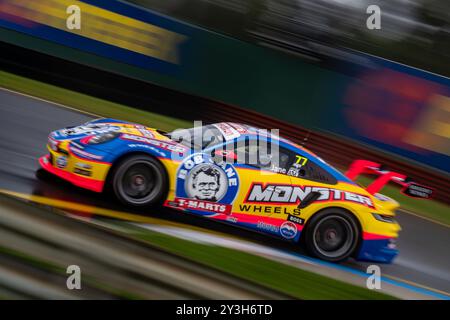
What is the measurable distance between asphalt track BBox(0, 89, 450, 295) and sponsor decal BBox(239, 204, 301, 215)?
484 millimetres

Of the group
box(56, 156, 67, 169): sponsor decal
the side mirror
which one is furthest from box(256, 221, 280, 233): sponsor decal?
box(56, 156, 67, 169): sponsor decal

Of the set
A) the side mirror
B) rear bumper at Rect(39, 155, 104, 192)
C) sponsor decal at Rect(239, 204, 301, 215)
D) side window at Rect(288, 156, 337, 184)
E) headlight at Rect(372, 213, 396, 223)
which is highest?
side window at Rect(288, 156, 337, 184)

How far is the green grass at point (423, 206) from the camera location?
34.7ft

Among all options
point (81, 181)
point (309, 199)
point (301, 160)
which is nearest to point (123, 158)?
point (81, 181)

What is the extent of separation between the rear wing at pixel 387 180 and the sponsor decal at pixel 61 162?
144 inches

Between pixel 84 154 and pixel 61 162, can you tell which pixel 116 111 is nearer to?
pixel 61 162

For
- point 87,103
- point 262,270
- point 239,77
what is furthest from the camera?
point 239,77

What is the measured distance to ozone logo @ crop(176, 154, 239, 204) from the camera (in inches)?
263

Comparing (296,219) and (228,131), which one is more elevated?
(228,131)

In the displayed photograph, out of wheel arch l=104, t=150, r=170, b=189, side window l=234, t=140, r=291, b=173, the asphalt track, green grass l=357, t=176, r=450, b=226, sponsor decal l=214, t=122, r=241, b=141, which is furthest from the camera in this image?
green grass l=357, t=176, r=450, b=226

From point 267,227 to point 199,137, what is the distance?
134 cm

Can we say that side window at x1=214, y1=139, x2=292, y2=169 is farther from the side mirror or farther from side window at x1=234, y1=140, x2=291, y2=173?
the side mirror

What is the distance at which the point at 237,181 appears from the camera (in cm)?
682

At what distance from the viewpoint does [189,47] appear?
11625mm
